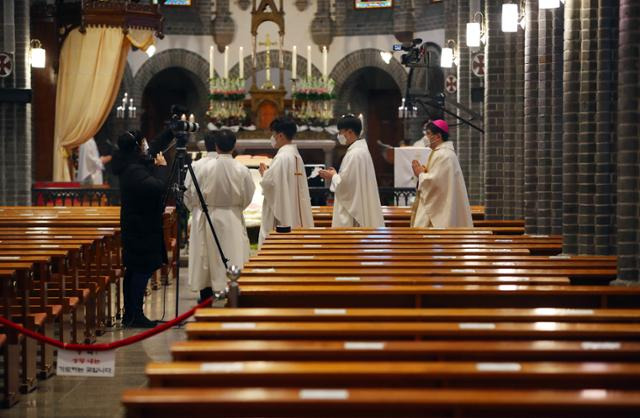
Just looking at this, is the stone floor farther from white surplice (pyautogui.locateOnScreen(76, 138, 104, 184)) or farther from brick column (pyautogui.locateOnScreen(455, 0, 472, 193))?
white surplice (pyautogui.locateOnScreen(76, 138, 104, 184))

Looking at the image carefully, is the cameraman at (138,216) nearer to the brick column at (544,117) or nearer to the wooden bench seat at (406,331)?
the brick column at (544,117)

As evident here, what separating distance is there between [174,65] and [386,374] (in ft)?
78.9

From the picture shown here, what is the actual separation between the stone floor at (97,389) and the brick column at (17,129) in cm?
963

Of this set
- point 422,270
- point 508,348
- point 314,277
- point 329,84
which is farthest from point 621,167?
point 329,84

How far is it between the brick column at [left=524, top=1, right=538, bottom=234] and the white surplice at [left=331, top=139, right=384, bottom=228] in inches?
72.4

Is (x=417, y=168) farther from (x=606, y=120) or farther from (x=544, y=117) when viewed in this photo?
(x=606, y=120)

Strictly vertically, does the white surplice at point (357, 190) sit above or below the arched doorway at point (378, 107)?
below

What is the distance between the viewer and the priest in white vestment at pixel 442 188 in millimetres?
11695

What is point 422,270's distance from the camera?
7.20m

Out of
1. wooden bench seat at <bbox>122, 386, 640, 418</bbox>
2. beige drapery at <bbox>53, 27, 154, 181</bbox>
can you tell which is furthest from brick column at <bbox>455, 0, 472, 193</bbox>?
wooden bench seat at <bbox>122, 386, 640, 418</bbox>

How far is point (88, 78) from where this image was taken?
20.2 m

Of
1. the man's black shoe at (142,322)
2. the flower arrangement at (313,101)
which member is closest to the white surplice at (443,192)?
the man's black shoe at (142,322)

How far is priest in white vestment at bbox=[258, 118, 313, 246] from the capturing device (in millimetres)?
11477

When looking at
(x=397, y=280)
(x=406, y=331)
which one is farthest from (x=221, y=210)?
(x=406, y=331)
